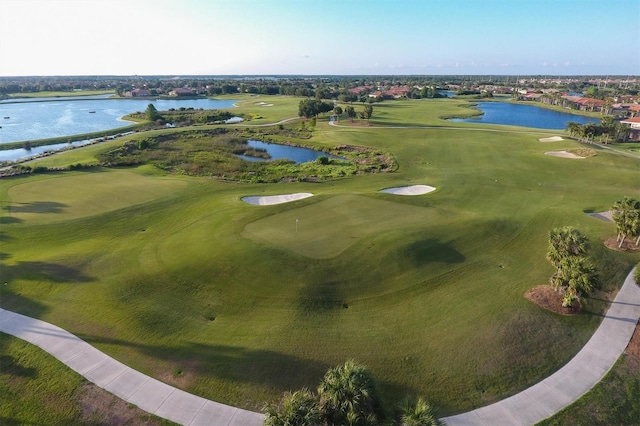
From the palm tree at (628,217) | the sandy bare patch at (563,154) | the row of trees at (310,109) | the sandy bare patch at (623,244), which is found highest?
the row of trees at (310,109)

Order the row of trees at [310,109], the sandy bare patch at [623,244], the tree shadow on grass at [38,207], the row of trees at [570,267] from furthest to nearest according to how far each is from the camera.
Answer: the row of trees at [310,109] → the tree shadow on grass at [38,207] → the sandy bare patch at [623,244] → the row of trees at [570,267]

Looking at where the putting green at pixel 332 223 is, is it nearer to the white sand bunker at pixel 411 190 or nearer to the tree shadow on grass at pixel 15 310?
the white sand bunker at pixel 411 190

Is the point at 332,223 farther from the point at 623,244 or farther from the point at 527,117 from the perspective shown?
the point at 527,117

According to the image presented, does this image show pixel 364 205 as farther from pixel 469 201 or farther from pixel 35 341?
pixel 35 341

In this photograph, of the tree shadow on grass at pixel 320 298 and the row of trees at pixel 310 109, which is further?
the row of trees at pixel 310 109

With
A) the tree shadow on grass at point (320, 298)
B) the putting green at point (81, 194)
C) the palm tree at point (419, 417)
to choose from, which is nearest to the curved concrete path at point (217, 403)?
the palm tree at point (419, 417)

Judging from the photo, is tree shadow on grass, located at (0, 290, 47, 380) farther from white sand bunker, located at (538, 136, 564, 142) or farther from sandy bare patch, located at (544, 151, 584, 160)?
white sand bunker, located at (538, 136, 564, 142)
